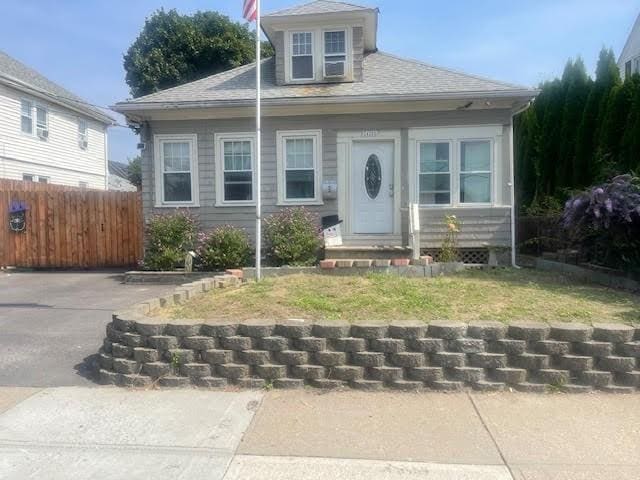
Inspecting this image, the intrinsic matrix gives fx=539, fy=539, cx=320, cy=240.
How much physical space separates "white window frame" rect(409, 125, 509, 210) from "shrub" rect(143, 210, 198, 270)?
4.72 metres

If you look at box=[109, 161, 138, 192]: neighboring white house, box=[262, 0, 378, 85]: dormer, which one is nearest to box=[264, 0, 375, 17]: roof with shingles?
box=[262, 0, 378, 85]: dormer

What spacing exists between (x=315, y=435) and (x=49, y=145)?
2182 cm

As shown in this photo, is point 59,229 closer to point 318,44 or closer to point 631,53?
point 318,44

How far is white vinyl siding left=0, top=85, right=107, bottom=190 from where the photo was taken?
19.4m

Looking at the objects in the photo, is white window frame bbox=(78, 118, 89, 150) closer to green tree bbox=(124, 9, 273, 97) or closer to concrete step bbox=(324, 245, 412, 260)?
green tree bbox=(124, 9, 273, 97)

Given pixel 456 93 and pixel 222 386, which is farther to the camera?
pixel 456 93

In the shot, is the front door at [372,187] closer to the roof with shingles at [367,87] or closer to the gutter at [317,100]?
the gutter at [317,100]

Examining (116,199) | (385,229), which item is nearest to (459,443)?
(385,229)

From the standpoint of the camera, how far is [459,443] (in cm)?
375

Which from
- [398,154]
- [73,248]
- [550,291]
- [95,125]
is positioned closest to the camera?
[550,291]

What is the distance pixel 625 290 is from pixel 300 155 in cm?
664

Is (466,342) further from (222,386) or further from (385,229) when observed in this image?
(385,229)

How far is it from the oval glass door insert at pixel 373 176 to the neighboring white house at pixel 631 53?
17.3m

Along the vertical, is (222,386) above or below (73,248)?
below
